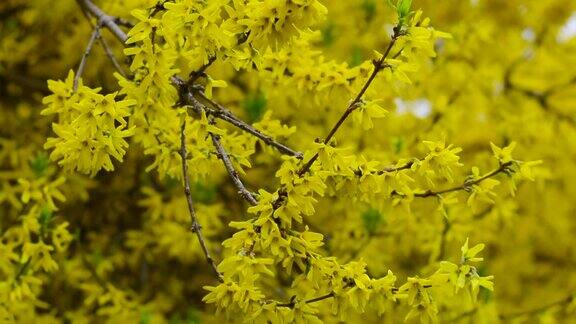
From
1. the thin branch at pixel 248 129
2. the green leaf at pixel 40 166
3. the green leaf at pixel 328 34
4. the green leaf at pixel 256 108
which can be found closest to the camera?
the thin branch at pixel 248 129

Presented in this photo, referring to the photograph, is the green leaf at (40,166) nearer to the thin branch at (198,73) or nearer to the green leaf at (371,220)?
the thin branch at (198,73)

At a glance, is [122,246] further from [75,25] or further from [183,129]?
[183,129]

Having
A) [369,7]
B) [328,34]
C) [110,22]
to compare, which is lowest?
[110,22]

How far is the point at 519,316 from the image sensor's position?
14.4 ft

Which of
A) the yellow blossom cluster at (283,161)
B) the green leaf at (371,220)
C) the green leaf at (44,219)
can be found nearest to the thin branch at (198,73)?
the yellow blossom cluster at (283,161)

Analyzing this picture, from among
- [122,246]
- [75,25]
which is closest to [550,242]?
[122,246]

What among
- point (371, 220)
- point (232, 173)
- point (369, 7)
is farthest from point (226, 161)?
point (369, 7)

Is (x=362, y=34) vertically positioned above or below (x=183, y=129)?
above

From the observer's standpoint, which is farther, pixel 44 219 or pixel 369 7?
pixel 369 7

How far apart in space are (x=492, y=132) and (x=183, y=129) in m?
3.21

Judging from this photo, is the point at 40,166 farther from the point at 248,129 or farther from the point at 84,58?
the point at 248,129

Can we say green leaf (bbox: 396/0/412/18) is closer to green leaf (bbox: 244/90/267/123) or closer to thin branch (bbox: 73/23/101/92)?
thin branch (bbox: 73/23/101/92)

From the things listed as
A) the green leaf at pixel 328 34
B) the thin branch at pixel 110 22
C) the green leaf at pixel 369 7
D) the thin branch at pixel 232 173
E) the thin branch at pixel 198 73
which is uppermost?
the green leaf at pixel 369 7

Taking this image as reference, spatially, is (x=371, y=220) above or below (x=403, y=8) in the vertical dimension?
below
